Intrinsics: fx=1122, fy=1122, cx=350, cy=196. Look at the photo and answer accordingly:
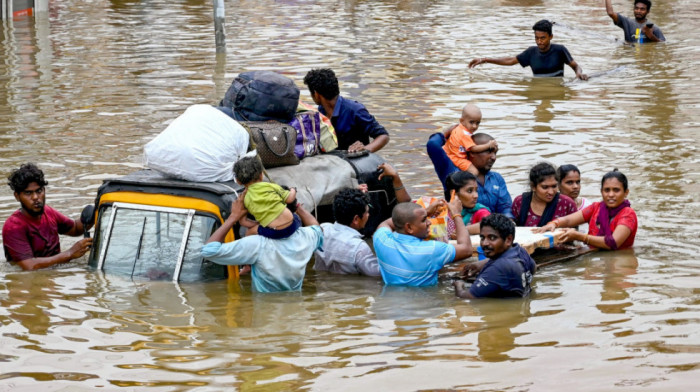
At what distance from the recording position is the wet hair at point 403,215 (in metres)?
8.13

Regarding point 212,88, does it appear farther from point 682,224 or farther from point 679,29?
point 679,29

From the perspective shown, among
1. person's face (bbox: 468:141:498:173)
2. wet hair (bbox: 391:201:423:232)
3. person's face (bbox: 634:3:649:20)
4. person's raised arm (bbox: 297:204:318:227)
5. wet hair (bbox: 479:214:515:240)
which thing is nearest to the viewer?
wet hair (bbox: 479:214:515:240)

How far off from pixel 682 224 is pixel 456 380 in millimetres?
4438

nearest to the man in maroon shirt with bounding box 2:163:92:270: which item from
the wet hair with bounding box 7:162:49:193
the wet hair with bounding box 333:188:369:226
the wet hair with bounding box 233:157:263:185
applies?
the wet hair with bounding box 7:162:49:193

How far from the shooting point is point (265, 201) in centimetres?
779

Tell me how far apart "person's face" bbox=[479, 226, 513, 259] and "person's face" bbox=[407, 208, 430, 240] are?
0.49 metres

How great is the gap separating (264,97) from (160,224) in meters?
1.42

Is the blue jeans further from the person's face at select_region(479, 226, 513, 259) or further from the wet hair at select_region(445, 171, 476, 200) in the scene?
the person's face at select_region(479, 226, 513, 259)

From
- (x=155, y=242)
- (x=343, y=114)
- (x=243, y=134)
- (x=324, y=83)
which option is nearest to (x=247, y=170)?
(x=243, y=134)

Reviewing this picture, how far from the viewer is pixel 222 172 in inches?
329

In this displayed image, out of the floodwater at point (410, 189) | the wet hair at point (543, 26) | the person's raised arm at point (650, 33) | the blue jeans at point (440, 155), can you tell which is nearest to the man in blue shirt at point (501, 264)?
the floodwater at point (410, 189)

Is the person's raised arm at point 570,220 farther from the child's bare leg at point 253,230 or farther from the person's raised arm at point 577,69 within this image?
the person's raised arm at point 577,69

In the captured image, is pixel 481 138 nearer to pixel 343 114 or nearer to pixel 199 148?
pixel 343 114

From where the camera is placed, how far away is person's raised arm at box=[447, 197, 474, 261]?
8328mm
